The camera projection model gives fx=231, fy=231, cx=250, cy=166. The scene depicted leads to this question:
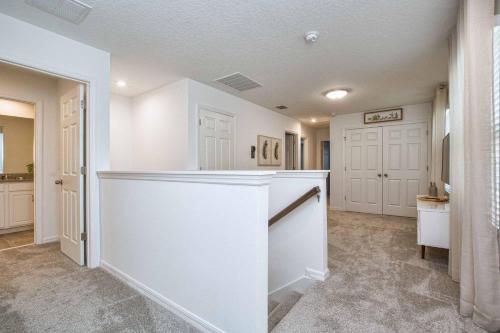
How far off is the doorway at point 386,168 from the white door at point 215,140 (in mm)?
3230

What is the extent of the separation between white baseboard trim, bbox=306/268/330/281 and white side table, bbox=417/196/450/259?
1.22 m

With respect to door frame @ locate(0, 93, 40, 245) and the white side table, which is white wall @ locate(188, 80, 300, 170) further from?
the white side table

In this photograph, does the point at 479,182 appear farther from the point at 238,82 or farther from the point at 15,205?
→ the point at 15,205

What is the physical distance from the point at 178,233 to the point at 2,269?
2281mm

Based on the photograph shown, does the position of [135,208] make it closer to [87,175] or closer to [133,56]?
[87,175]

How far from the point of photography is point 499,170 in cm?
150

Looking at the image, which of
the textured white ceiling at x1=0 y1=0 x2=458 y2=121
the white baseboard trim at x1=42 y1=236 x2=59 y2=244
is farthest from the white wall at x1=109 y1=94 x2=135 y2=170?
the white baseboard trim at x1=42 y1=236 x2=59 y2=244

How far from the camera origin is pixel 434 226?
8.22ft

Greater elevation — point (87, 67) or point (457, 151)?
point (87, 67)

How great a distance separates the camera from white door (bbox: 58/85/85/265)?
2531 mm

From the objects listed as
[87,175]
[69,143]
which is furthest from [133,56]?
[87,175]

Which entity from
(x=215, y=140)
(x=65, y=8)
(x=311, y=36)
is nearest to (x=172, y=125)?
(x=215, y=140)

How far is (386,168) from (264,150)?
2825 mm

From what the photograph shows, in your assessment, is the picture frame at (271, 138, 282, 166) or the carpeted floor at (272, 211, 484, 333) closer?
the carpeted floor at (272, 211, 484, 333)
